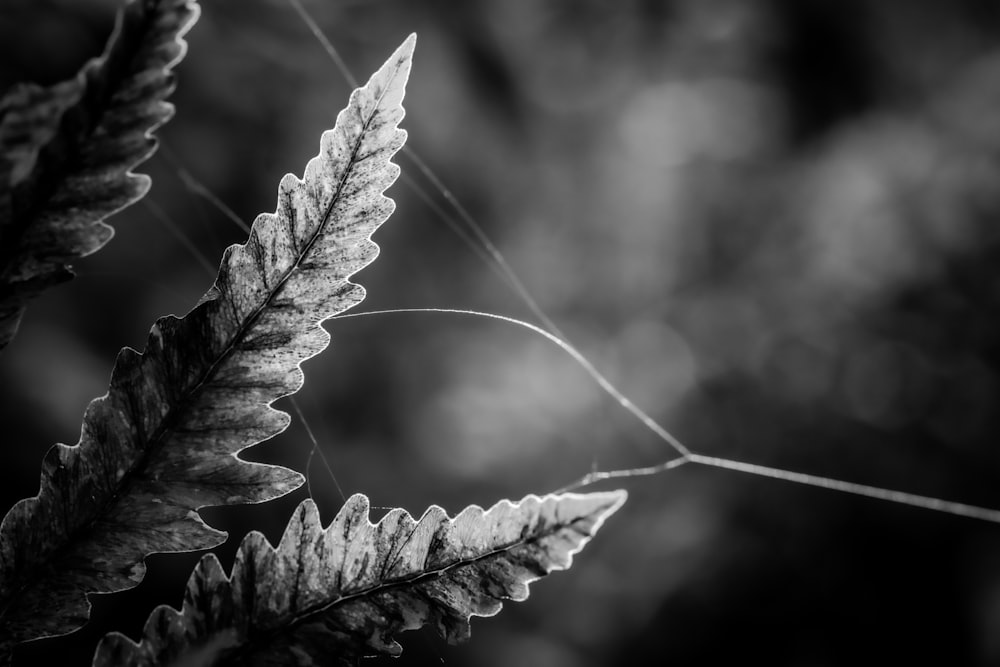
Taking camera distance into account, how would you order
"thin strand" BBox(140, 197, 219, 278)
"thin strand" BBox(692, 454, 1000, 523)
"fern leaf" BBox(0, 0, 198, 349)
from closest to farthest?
"fern leaf" BBox(0, 0, 198, 349) → "thin strand" BBox(692, 454, 1000, 523) → "thin strand" BBox(140, 197, 219, 278)

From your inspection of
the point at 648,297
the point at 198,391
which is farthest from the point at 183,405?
the point at 648,297

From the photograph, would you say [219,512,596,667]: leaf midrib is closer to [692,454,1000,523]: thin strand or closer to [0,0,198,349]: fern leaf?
[0,0,198,349]: fern leaf

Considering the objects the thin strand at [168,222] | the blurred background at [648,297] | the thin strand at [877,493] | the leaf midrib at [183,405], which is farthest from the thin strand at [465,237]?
the leaf midrib at [183,405]

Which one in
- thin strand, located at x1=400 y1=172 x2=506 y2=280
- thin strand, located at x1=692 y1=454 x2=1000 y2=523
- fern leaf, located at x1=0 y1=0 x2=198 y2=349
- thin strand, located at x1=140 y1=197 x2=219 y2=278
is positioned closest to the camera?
fern leaf, located at x1=0 y1=0 x2=198 y2=349

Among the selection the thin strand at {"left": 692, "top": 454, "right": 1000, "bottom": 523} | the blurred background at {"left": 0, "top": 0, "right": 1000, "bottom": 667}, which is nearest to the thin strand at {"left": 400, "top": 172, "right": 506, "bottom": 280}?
the blurred background at {"left": 0, "top": 0, "right": 1000, "bottom": 667}

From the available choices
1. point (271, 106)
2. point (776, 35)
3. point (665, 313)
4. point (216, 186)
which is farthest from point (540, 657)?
point (776, 35)

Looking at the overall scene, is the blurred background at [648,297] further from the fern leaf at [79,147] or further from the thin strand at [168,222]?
the fern leaf at [79,147]

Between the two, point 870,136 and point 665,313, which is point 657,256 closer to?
point 665,313
